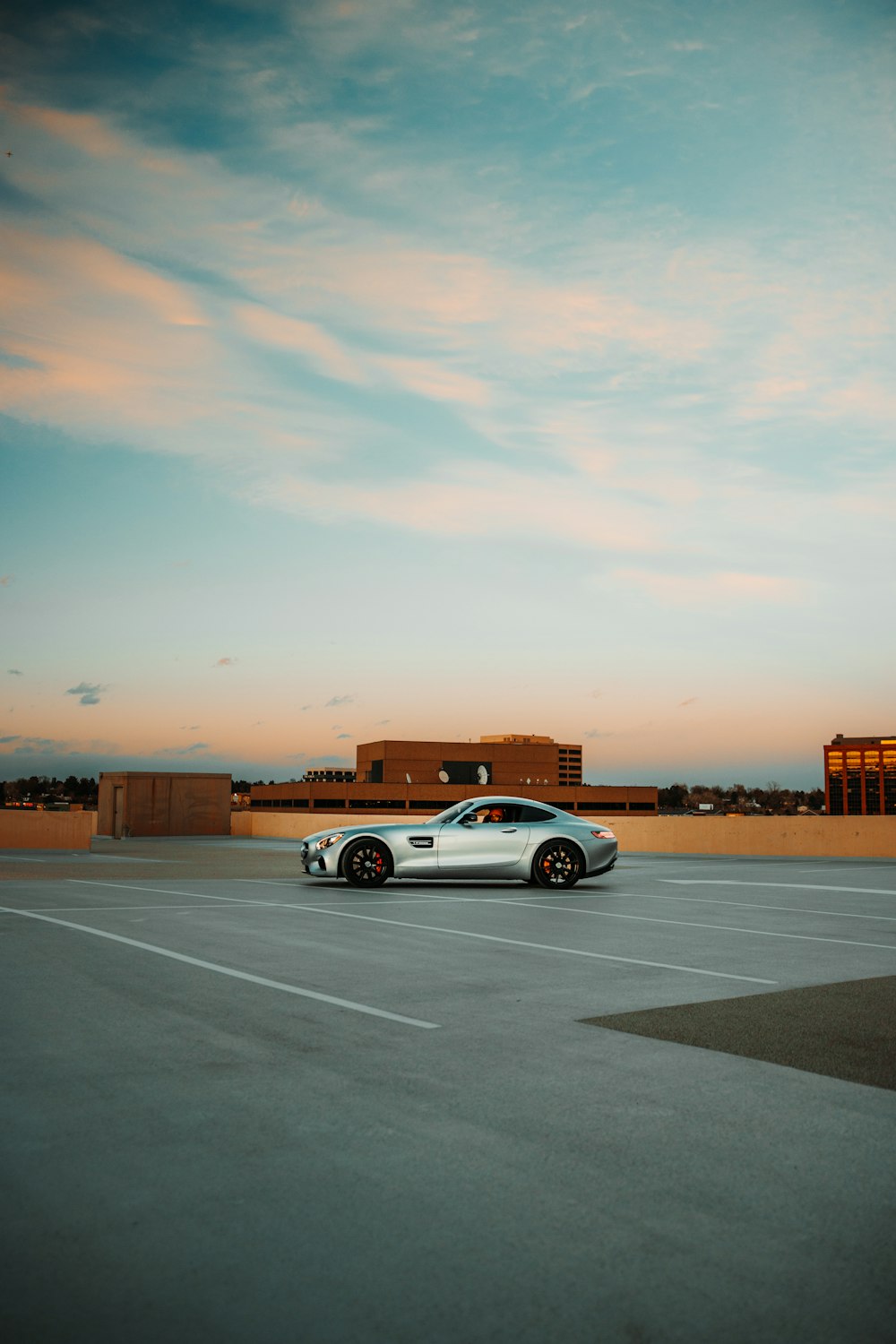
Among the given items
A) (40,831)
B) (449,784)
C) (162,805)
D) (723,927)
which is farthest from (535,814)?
(449,784)

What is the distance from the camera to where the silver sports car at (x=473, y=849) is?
54.6 ft

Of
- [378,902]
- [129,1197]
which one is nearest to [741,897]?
[378,902]

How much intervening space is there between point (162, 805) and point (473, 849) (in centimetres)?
3134

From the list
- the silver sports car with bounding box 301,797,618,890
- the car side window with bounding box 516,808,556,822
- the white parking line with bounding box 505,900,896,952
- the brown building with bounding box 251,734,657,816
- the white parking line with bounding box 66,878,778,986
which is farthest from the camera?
the brown building with bounding box 251,734,657,816

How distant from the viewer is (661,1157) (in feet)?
14.1

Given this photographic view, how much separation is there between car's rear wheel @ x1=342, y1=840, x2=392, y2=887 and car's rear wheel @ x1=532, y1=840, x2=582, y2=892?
2.19 meters

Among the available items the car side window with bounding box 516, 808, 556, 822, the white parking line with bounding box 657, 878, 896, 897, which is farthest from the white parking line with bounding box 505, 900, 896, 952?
the white parking line with bounding box 657, 878, 896, 897

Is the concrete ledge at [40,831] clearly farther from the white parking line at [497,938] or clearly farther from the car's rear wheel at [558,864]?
the car's rear wheel at [558,864]

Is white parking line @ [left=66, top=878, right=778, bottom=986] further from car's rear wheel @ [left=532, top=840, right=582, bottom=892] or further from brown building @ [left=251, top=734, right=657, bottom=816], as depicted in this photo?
brown building @ [left=251, top=734, right=657, bottom=816]

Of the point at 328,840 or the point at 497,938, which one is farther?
the point at 328,840

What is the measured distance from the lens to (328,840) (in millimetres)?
17062

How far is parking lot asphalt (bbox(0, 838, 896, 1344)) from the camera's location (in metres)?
3.12

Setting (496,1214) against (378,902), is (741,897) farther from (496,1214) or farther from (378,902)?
(496,1214)

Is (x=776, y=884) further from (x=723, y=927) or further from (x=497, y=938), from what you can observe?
(x=497, y=938)
